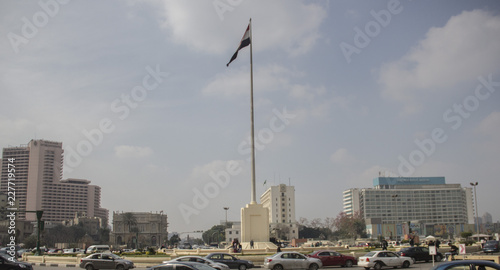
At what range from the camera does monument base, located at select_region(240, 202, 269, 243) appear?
41656mm

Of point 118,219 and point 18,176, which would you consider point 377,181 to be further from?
point 18,176

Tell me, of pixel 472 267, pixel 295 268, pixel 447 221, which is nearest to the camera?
pixel 472 267

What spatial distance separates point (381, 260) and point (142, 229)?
516ft

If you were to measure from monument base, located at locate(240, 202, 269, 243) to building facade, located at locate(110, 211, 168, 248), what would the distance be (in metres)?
120

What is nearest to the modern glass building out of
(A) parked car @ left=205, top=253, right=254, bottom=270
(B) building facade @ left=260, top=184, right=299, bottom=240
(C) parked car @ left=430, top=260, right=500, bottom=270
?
(B) building facade @ left=260, top=184, right=299, bottom=240

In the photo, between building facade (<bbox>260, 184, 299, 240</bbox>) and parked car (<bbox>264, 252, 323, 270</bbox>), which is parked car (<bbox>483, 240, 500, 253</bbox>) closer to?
parked car (<bbox>264, 252, 323, 270</bbox>)

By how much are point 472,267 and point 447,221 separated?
625 ft

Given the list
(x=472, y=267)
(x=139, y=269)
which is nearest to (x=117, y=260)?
(x=139, y=269)

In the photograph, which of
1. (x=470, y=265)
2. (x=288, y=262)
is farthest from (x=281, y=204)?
(x=470, y=265)

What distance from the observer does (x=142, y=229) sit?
17475 centimetres

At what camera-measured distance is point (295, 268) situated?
2712 centimetres

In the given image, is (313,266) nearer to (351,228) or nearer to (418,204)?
(351,228)

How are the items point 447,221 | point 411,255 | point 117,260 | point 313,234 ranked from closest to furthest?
point 117,260, point 411,255, point 313,234, point 447,221

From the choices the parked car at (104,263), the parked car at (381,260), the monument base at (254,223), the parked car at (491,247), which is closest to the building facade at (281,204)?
the monument base at (254,223)
